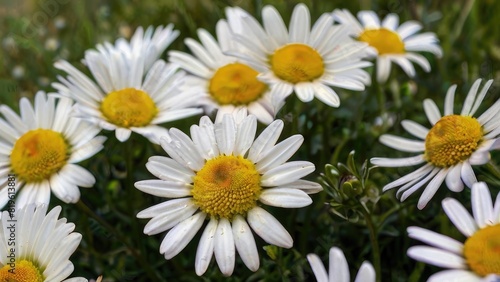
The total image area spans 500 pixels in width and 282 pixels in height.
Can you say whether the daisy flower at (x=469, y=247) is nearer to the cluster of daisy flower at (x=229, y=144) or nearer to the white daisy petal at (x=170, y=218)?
the cluster of daisy flower at (x=229, y=144)

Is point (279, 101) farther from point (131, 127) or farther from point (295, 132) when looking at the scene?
point (131, 127)

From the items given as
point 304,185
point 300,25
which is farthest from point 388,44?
point 304,185

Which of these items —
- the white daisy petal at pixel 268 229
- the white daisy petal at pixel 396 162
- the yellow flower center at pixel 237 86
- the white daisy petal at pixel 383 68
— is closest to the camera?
the white daisy petal at pixel 268 229

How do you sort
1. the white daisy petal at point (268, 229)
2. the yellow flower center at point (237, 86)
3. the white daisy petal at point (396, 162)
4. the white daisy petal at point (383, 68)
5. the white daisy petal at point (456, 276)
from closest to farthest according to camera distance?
the white daisy petal at point (456, 276) < the white daisy petal at point (268, 229) < the white daisy petal at point (396, 162) < the yellow flower center at point (237, 86) < the white daisy petal at point (383, 68)

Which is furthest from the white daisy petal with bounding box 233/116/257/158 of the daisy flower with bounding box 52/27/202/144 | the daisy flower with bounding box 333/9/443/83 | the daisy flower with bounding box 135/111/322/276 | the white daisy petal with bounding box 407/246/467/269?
the daisy flower with bounding box 333/9/443/83

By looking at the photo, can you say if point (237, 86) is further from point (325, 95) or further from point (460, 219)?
point (460, 219)

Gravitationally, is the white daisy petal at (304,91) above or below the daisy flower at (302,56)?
below

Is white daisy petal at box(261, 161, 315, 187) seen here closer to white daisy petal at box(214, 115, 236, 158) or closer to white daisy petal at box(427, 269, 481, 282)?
white daisy petal at box(214, 115, 236, 158)

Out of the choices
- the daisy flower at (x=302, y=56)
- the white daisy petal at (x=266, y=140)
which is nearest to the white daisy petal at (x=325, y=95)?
the daisy flower at (x=302, y=56)
